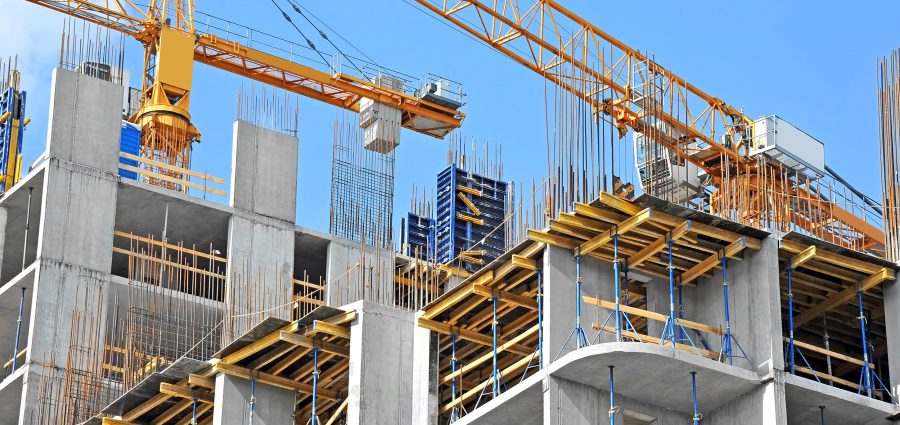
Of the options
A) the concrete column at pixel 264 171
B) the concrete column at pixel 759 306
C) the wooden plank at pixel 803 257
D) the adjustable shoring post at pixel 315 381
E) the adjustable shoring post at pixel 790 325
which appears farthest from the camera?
the concrete column at pixel 264 171

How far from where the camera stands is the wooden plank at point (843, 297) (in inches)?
1553

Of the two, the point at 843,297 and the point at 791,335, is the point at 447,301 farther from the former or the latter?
the point at 843,297

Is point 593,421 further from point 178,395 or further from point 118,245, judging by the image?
point 118,245

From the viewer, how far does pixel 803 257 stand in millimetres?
38844

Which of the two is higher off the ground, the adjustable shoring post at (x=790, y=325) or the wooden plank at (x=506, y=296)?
the wooden plank at (x=506, y=296)

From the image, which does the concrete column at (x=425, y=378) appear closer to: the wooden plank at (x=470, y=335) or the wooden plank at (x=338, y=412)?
the wooden plank at (x=470, y=335)

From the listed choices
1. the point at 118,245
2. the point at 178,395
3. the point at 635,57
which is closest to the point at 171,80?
the point at 118,245

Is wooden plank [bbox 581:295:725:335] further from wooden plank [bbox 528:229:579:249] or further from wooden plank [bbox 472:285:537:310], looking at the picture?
wooden plank [bbox 472:285:537:310]

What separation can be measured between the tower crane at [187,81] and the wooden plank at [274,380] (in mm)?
21397

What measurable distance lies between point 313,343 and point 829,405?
11727 mm

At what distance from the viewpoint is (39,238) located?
181 ft

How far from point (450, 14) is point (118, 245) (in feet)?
48.6

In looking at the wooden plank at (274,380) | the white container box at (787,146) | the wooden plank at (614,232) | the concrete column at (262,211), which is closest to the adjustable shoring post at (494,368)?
the wooden plank at (614,232)

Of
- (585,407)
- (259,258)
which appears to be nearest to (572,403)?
(585,407)
